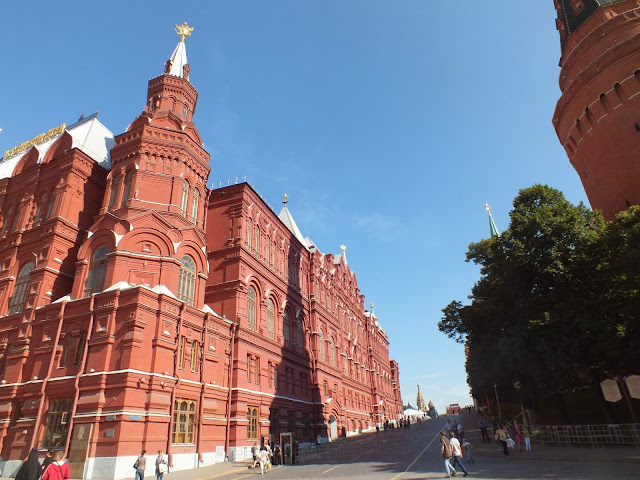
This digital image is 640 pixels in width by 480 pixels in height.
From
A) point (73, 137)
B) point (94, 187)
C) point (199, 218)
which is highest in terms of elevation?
point (73, 137)

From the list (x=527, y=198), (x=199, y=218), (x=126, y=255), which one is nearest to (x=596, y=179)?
(x=527, y=198)

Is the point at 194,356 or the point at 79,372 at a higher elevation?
the point at 194,356

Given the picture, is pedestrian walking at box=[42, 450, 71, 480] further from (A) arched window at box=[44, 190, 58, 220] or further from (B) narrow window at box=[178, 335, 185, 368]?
(A) arched window at box=[44, 190, 58, 220]

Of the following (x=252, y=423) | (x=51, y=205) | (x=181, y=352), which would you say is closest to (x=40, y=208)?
(x=51, y=205)

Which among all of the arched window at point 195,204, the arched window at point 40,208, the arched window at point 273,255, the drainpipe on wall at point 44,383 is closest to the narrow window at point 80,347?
the drainpipe on wall at point 44,383

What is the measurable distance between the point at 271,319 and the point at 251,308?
3.24m

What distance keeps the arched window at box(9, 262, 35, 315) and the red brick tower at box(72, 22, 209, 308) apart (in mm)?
5315

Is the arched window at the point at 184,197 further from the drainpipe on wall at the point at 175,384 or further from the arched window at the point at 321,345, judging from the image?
the arched window at the point at 321,345

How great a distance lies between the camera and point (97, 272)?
81.7 feet

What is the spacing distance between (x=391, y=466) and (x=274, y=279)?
18.2 meters

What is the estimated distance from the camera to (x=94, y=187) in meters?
30.2

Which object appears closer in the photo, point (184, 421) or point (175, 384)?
point (175, 384)

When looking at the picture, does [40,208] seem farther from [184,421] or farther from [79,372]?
[184,421]

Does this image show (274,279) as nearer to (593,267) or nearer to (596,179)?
(593,267)
